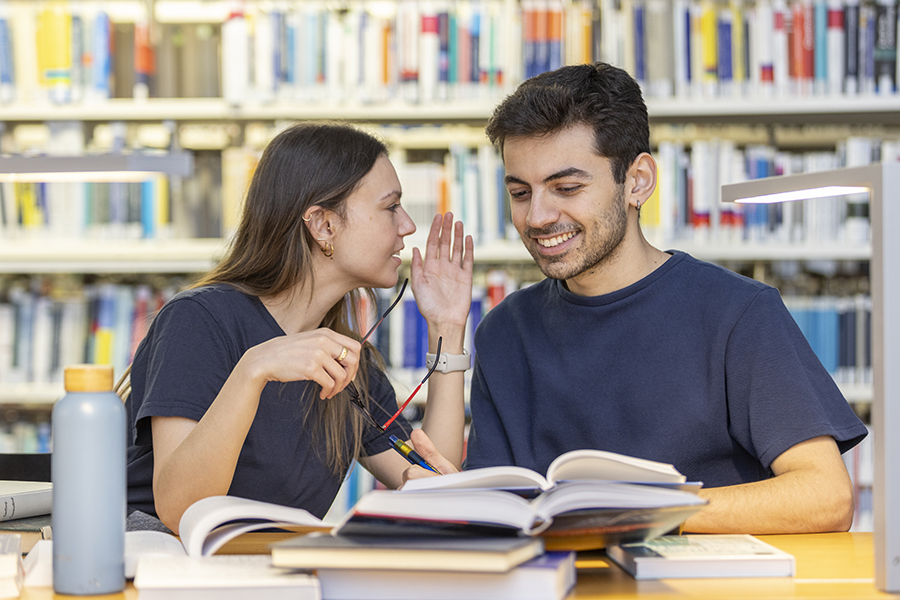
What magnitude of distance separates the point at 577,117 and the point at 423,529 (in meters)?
0.84

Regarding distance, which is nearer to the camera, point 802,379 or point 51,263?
point 802,379

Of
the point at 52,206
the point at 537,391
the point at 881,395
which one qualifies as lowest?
the point at 537,391

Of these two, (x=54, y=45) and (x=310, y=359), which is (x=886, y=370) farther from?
(x=54, y=45)

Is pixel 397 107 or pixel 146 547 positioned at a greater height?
pixel 397 107

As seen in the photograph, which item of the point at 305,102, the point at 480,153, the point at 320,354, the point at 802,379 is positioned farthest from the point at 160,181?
the point at 802,379

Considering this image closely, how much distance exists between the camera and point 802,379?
120cm

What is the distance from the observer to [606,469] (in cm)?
79

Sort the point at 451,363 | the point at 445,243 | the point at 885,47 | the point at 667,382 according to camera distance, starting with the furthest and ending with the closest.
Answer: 1. the point at 885,47
2. the point at 445,243
3. the point at 451,363
4. the point at 667,382

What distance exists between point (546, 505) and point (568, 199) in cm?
75

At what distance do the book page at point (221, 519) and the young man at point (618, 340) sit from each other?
63cm

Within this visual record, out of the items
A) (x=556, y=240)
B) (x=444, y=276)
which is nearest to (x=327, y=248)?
(x=444, y=276)

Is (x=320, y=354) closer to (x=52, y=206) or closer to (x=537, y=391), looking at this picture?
(x=537, y=391)

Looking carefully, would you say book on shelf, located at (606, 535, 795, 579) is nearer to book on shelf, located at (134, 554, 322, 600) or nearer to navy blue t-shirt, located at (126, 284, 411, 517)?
book on shelf, located at (134, 554, 322, 600)

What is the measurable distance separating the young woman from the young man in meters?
0.18
